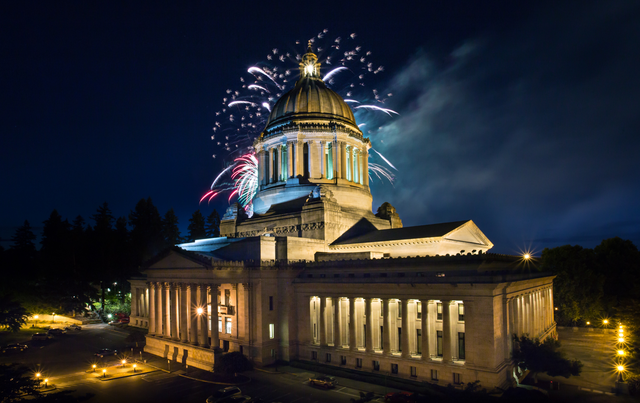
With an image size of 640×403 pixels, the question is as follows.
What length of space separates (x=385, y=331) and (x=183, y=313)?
87.2 feet

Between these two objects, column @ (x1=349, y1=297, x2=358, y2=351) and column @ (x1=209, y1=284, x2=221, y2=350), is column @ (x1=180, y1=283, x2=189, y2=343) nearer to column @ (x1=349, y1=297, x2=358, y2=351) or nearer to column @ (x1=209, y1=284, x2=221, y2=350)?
column @ (x1=209, y1=284, x2=221, y2=350)

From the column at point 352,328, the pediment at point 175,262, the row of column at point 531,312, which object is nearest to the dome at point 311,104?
the pediment at point 175,262

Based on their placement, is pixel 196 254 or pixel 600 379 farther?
pixel 196 254

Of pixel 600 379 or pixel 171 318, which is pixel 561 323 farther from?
pixel 171 318

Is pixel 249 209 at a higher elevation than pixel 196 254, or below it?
higher

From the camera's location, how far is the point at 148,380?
4344 centimetres

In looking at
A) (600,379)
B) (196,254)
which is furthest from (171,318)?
(600,379)

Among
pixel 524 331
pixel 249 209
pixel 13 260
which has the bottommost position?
pixel 524 331

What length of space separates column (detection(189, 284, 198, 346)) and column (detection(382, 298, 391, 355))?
76.3 feet

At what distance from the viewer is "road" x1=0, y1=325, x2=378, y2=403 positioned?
37.0 metres

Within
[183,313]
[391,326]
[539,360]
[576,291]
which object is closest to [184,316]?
[183,313]

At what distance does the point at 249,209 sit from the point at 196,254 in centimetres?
2445

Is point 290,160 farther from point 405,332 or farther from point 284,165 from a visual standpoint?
point 405,332

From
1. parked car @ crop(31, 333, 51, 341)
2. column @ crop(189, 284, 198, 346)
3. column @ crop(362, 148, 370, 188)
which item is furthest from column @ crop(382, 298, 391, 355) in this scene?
parked car @ crop(31, 333, 51, 341)
